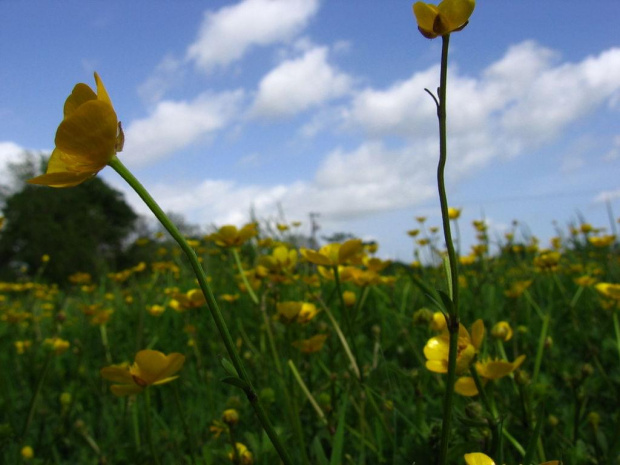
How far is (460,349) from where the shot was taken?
71 cm

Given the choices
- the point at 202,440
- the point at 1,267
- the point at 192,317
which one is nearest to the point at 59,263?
the point at 1,267

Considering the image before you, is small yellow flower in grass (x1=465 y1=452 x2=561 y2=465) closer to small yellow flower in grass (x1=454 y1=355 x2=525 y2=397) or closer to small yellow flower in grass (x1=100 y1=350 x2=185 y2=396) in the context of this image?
small yellow flower in grass (x1=454 y1=355 x2=525 y2=397)

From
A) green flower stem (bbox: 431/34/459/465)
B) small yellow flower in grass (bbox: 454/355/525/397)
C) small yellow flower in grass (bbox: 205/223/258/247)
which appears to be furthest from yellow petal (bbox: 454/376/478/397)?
small yellow flower in grass (bbox: 205/223/258/247)

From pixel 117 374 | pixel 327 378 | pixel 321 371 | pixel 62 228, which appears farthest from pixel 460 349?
pixel 62 228

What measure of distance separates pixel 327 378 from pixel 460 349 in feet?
3.21

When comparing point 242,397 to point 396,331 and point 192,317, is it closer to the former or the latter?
point 396,331

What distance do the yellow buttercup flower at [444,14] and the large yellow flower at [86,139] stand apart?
347 millimetres

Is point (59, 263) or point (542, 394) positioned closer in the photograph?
point (542, 394)

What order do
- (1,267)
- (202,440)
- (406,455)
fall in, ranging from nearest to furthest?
(406,455)
(202,440)
(1,267)

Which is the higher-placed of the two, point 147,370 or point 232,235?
point 232,235

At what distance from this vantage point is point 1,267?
22.3 meters

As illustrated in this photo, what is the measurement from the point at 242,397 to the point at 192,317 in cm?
120

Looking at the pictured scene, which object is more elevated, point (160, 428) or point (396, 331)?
point (396, 331)

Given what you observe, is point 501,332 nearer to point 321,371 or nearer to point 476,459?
point 476,459
